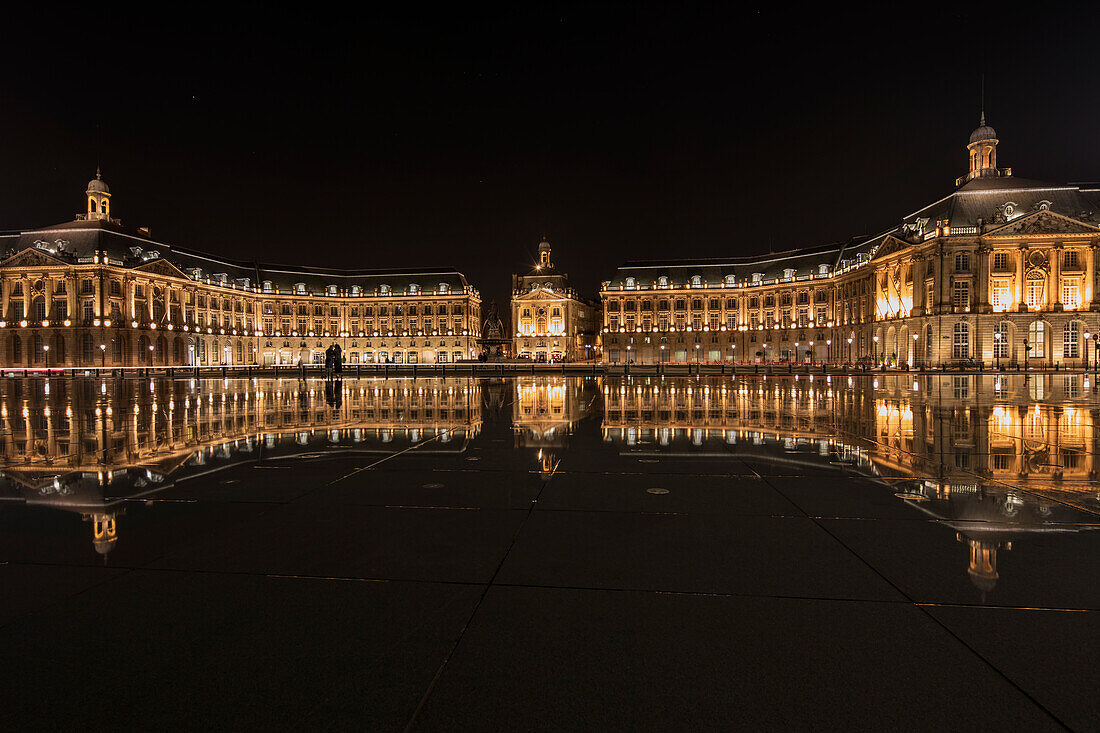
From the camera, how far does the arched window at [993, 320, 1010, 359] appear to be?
64.0m

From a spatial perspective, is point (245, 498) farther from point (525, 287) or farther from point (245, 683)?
point (525, 287)

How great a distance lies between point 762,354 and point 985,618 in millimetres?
105042

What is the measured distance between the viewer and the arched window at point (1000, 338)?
64.0 m

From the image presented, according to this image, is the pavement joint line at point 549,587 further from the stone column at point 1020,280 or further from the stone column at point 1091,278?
the stone column at point 1091,278

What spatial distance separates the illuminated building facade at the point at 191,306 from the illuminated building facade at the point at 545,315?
44.5 feet

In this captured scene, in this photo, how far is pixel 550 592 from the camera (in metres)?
3.93

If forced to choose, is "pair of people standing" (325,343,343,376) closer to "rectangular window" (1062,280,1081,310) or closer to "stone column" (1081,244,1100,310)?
"rectangular window" (1062,280,1081,310)

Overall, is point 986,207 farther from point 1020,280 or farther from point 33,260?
point 33,260

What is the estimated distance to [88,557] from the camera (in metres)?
4.57

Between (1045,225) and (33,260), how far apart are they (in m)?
129

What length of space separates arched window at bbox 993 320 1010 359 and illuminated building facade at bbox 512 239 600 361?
6769cm

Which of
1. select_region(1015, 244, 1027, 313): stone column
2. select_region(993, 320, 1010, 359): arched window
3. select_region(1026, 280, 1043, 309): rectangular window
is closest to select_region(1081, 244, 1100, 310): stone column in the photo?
select_region(1026, 280, 1043, 309): rectangular window

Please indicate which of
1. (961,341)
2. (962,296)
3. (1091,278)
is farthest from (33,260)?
(1091,278)

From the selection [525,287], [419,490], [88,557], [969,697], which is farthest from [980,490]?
[525,287]
